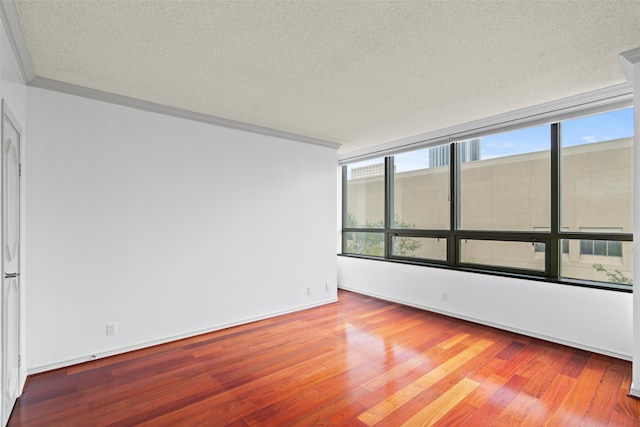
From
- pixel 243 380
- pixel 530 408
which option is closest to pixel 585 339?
pixel 530 408

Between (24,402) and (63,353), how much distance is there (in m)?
0.58

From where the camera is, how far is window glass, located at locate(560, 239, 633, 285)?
10.5 ft

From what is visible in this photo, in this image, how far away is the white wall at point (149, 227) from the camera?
9.32 ft

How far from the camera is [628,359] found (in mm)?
3014

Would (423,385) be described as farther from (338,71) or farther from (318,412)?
(338,71)

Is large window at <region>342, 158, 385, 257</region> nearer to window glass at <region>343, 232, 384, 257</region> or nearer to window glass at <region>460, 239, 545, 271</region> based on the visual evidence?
window glass at <region>343, 232, 384, 257</region>

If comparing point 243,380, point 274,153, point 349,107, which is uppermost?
point 349,107

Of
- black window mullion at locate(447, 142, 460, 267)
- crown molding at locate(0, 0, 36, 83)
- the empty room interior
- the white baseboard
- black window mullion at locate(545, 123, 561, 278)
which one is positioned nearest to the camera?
Result: crown molding at locate(0, 0, 36, 83)

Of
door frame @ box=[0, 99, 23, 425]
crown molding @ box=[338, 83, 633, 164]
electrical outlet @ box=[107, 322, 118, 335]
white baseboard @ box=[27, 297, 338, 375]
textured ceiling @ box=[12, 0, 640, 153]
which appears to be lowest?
white baseboard @ box=[27, 297, 338, 375]

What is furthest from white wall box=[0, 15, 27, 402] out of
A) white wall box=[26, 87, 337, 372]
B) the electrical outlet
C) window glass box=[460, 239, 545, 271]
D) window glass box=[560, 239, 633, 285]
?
window glass box=[560, 239, 633, 285]

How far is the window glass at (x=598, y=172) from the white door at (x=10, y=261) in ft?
16.1

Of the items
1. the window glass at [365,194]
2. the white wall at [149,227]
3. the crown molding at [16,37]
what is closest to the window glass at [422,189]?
the window glass at [365,194]

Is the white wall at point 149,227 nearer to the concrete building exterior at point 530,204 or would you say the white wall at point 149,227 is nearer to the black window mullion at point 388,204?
the black window mullion at point 388,204

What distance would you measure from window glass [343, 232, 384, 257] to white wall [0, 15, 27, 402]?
4.62 meters
